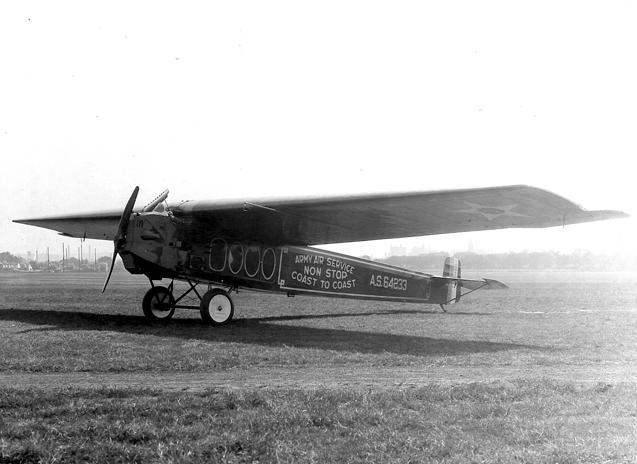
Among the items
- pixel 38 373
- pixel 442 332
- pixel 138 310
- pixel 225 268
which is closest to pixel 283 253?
pixel 225 268

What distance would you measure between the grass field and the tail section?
5349mm

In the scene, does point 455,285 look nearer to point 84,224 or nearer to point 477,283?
point 477,283

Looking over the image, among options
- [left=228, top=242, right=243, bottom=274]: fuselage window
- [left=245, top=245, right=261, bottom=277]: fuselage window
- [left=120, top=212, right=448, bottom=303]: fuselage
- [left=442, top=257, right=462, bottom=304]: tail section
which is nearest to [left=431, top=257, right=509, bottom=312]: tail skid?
[left=442, top=257, right=462, bottom=304]: tail section

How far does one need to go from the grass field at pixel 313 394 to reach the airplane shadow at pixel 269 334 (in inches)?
2.4

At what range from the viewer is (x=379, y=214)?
11.0 metres

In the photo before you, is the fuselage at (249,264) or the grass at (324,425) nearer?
the grass at (324,425)

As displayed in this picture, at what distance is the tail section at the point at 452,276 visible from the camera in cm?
1734

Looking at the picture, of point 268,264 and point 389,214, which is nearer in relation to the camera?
point 389,214

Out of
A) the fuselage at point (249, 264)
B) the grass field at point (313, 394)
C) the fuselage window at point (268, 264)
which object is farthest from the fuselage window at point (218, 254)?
the grass field at point (313, 394)

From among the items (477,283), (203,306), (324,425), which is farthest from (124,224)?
(477,283)

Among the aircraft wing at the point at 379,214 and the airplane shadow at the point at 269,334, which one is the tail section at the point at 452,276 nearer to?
the aircraft wing at the point at 379,214

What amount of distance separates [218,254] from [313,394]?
7.53 meters

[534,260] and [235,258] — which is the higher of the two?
[235,258]

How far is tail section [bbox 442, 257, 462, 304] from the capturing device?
1734 cm
